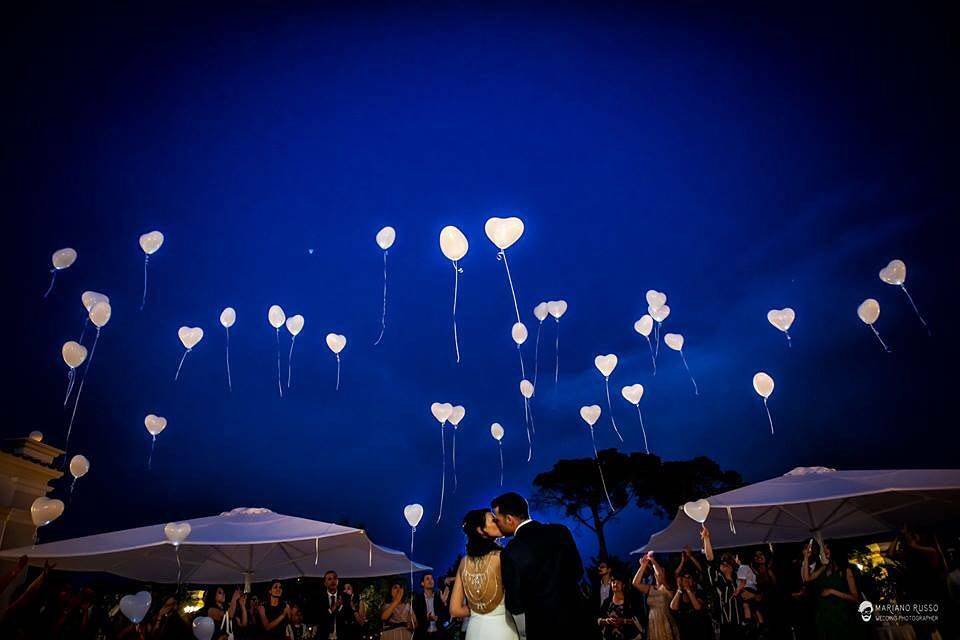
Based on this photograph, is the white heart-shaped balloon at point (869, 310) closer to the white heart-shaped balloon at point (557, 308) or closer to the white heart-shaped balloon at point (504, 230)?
the white heart-shaped balloon at point (557, 308)

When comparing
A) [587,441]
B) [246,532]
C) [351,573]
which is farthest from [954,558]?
[587,441]

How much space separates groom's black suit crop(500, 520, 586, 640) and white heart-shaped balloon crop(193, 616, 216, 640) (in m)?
5.12

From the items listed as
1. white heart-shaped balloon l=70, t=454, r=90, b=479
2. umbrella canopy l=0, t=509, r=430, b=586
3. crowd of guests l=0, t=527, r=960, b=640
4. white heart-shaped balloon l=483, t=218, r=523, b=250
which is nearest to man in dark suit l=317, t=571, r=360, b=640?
crowd of guests l=0, t=527, r=960, b=640

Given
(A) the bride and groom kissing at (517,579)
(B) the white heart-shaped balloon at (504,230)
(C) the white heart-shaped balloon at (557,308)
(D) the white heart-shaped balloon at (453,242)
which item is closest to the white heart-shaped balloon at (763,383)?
(C) the white heart-shaped balloon at (557,308)

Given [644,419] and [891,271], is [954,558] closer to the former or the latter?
[891,271]

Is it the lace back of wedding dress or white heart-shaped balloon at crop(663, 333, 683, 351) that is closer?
the lace back of wedding dress

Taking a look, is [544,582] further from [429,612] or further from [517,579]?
[429,612]

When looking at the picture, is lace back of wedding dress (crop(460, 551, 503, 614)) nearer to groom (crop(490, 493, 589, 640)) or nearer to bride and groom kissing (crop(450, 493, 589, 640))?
bride and groom kissing (crop(450, 493, 589, 640))

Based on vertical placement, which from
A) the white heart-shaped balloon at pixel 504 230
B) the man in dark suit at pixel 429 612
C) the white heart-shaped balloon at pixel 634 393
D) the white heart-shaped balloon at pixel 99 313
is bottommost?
the man in dark suit at pixel 429 612

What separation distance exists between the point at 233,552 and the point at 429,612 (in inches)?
122

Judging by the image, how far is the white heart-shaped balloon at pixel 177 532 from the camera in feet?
18.4

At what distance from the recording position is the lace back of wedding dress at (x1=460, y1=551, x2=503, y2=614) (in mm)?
3008

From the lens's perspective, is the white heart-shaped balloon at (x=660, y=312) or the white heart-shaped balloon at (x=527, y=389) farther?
the white heart-shaped balloon at (x=527, y=389)

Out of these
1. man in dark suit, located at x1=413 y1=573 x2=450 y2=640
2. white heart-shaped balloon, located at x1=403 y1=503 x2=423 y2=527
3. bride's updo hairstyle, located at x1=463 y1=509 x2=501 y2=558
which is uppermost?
white heart-shaped balloon, located at x1=403 y1=503 x2=423 y2=527
